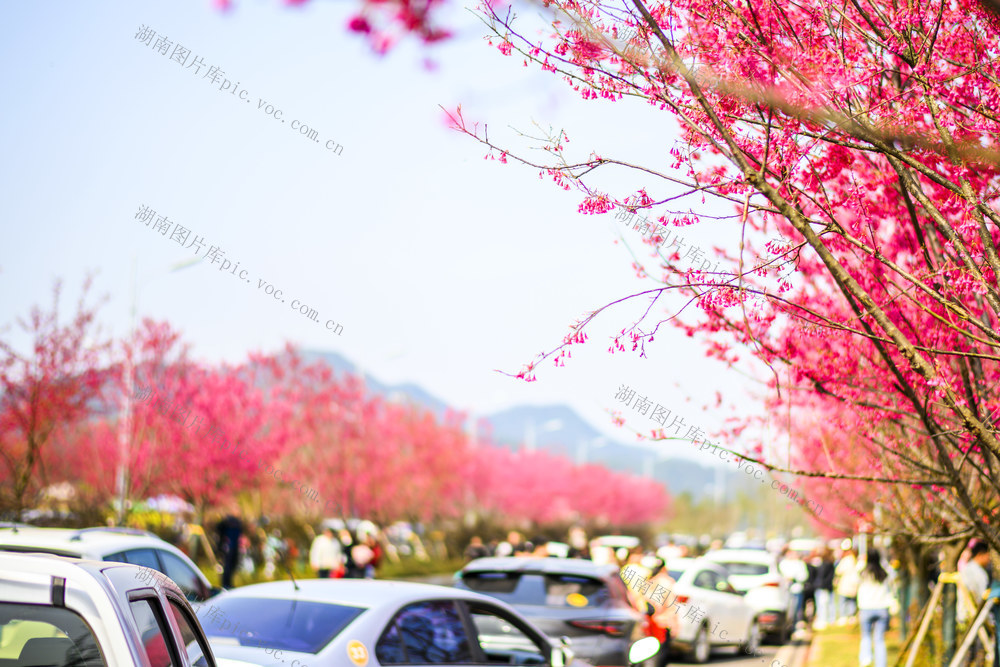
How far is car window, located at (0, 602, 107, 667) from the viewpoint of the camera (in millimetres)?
2914

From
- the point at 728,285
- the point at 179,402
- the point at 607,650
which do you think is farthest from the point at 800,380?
the point at 179,402

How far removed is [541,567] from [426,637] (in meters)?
4.55

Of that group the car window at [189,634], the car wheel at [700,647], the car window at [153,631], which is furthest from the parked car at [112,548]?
the car wheel at [700,647]

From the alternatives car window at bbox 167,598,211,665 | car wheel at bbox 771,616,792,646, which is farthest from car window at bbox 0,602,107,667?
car wheel at bbox 771,616,792,646

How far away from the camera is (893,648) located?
1822 centimetres

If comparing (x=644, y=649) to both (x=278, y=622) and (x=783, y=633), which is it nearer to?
(x=278, y=622)

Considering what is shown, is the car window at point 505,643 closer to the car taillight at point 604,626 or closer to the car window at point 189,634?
the car taillight at point 604,626

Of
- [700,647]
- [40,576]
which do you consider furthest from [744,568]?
[40,576]

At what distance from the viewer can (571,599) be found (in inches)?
438

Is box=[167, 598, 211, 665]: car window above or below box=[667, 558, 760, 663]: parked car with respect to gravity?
above

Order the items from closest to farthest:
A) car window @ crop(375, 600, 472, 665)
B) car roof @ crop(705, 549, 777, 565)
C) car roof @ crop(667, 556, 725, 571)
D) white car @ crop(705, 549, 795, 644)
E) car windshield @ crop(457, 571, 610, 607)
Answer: car window @ crop(375, 600, 472, 665), car windshield @ crop(457, 571, 610, 607), car roof @ crop(667, 556, 725, 571), white car @ crop(705, 549, 795, 644), car roof @ crop(705, 549, 777, 565)

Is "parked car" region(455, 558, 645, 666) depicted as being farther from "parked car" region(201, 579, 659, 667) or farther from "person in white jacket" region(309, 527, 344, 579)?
"person in white jacket" region(309, 527, 344, 579)

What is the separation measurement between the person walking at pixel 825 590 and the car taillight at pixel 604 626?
1257 centimetres

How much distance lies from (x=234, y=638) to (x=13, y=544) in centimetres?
281
